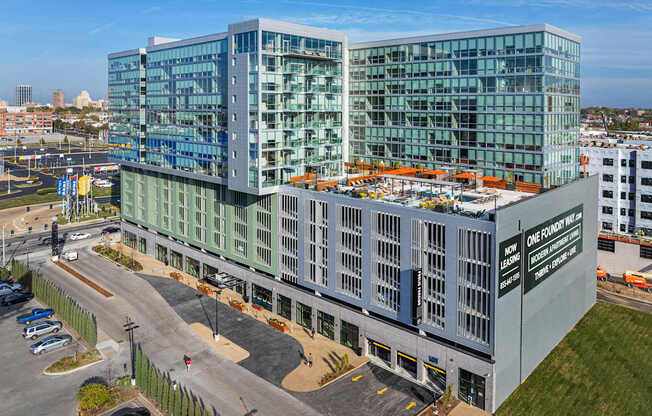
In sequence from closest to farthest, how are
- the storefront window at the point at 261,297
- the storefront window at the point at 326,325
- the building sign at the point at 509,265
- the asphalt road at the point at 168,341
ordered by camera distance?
the building sign at the point at 509,265, the asphalt road at the point at 168,341, the storefront window at the point at 326,325, the storefront window at the point at 261,297

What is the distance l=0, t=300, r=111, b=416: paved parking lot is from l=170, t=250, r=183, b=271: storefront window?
28.7 m

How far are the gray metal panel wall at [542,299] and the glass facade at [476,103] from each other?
808 cm

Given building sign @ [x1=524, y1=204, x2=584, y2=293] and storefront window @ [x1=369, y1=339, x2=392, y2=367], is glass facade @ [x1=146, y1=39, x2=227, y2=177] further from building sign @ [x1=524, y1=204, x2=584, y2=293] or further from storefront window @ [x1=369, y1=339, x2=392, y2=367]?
building sign @ [x1=524, y1=204, x2=584, y2=293]

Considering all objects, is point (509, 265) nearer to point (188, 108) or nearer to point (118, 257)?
point (188, 108)

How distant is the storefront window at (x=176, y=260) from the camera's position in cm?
8949

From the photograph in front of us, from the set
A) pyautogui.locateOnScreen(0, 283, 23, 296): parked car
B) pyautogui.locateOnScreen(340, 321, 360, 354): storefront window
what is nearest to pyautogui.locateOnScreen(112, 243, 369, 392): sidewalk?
pyautogui.locateOnScreen(340, 321, 360, 354): storefront window

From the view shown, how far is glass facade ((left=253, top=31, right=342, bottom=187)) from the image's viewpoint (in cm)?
6538

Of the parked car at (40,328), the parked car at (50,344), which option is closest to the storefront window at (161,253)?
the parked car at (40,328)

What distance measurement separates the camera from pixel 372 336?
5762cm

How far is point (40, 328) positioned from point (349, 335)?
132ft

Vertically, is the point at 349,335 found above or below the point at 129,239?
below

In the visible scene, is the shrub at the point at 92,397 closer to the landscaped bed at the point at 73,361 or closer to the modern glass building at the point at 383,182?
the landscaped bed at the point at 73,361

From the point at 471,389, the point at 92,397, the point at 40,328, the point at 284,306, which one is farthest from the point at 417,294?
the point at 40,328

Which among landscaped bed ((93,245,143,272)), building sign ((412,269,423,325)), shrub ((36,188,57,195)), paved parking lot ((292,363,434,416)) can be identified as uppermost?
shrub ((36,188,57,195))
